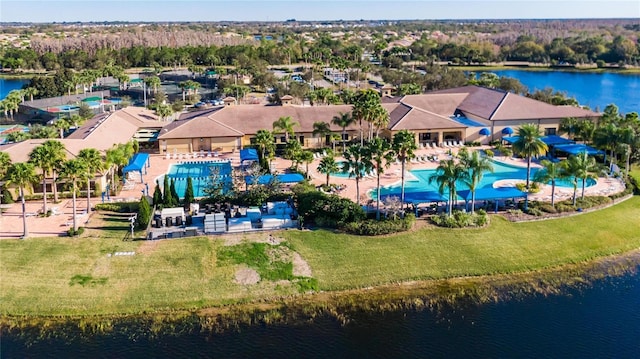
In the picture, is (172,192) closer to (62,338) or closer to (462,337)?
(62,338)

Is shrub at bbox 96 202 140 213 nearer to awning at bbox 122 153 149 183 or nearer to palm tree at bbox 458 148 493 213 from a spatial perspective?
awning at bbox 122 153 149 183

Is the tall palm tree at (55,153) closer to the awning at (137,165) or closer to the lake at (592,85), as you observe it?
the awning at (137,165)

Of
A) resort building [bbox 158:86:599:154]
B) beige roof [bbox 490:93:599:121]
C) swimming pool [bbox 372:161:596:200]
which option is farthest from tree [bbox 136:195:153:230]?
beige roof [bbox 490:93:599:121]

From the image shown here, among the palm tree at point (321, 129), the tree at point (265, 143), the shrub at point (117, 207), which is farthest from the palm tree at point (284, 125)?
the shrub at point (117, 207)

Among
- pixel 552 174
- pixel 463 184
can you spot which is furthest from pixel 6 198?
pixel 552 174

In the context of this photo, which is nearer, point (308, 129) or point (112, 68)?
point (308, 129)

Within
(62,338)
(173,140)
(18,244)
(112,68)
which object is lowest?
(62,338)

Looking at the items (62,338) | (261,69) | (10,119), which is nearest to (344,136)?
(62,338)
